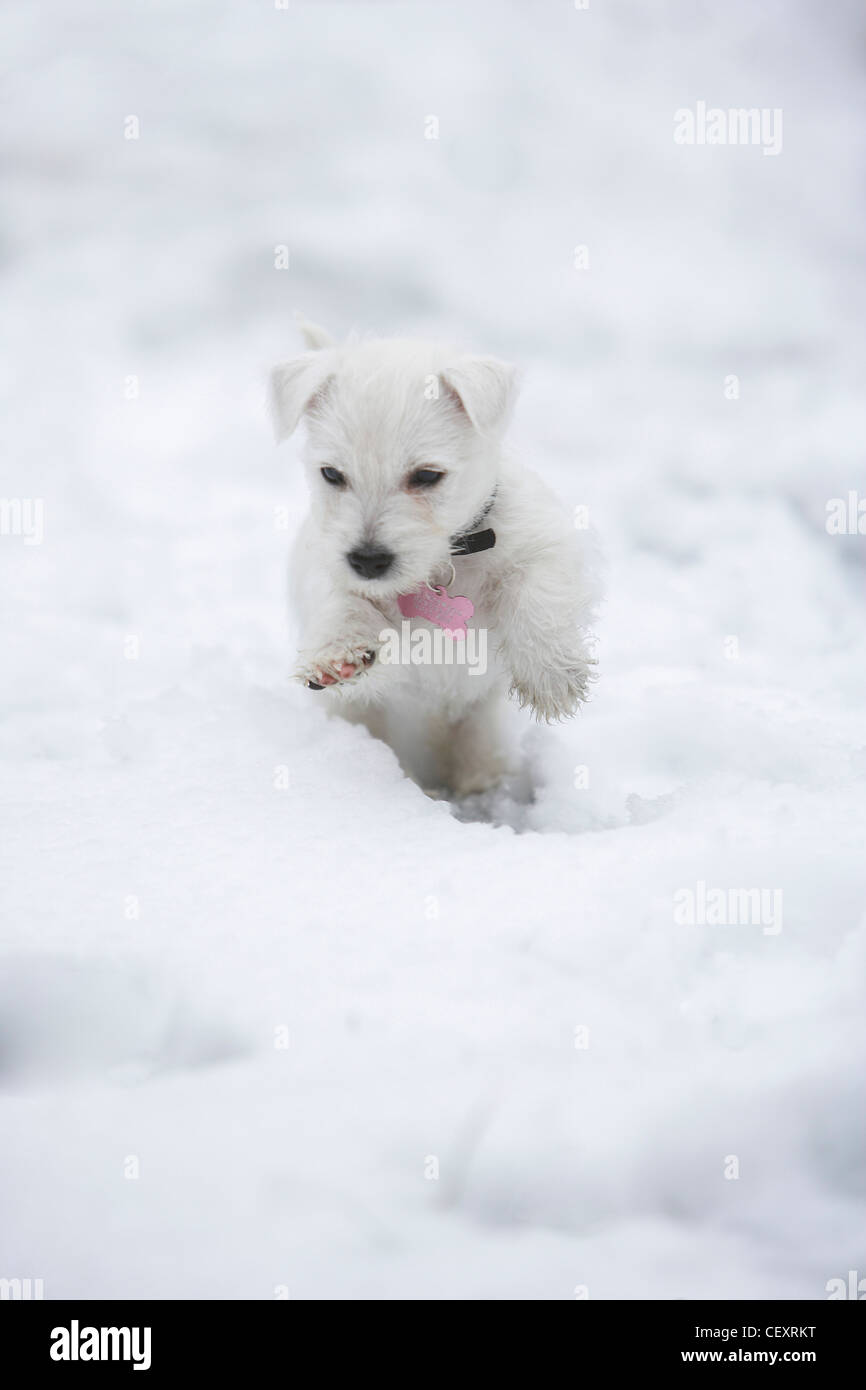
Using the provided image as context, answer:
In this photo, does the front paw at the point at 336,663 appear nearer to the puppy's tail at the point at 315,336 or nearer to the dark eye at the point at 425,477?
the dark eye at the point at 425,477

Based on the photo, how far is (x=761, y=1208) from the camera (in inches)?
62.6

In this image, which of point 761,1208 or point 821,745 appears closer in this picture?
point 761,1208

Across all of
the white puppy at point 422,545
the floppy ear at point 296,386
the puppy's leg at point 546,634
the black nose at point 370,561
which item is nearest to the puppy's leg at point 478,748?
the white puppy at point 422,545

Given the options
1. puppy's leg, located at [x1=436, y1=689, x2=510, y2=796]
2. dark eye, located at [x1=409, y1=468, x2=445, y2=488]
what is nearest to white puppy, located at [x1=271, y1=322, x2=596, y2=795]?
dark eye, located at [x1=409, y1=468, x2=445, y2=488]

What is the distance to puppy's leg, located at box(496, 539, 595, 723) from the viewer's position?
3.06 m

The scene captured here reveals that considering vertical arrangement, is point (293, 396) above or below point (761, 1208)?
above

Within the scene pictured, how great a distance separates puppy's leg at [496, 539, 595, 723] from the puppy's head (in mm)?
333

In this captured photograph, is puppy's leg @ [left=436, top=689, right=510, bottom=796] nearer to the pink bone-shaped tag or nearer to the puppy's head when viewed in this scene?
the pink bone-shaped tag

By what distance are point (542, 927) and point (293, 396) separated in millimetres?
1746

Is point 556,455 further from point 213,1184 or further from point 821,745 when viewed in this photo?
point 213,1184

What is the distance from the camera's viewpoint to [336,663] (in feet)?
9.49

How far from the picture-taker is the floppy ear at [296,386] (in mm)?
2830

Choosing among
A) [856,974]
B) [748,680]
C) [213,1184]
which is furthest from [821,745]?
[213,1184]

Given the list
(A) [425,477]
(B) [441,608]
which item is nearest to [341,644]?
(B) [441,608]
